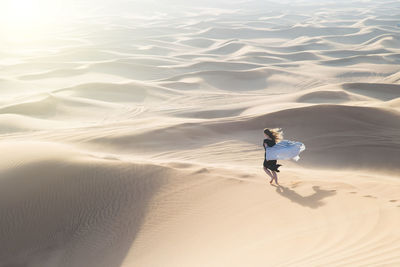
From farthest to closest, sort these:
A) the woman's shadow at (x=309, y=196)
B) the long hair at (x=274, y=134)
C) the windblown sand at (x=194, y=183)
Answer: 1. the long hair at (x=274, y=134)
2. the woman's shadow at (x=309, y=196)
3. the windblown sand at (x=194, y=183)

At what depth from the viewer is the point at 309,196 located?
18.2 feet

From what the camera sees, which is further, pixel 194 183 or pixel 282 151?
pixel 194 183

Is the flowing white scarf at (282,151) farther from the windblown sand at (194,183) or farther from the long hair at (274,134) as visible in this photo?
the windblown sand at (194,183)

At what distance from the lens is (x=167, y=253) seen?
15.4 ft

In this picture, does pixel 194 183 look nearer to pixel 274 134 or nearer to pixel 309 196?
pixel 274 134

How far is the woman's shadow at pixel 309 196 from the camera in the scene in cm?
526

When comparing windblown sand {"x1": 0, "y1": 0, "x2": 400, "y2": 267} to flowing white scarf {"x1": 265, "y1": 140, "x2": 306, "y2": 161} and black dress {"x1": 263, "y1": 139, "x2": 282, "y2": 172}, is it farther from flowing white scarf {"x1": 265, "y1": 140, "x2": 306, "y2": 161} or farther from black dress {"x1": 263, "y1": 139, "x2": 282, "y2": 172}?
flowing white scarf {"x1": 265, "y1": 140, "x2": 306, "y2": 161}

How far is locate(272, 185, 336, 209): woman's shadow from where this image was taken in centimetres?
526

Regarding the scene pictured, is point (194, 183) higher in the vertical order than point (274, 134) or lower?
lower

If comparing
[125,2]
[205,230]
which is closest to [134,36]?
[205,230]

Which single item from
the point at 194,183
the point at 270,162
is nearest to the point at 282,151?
the point at 270,162

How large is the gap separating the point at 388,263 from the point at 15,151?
676 centimetres

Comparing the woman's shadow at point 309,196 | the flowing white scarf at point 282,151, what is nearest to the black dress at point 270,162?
the flowing white scarf at point 282,151

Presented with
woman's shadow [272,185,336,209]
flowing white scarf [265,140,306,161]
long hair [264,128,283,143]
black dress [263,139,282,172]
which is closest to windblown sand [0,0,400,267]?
woman's shadow [272,185,336,209]
